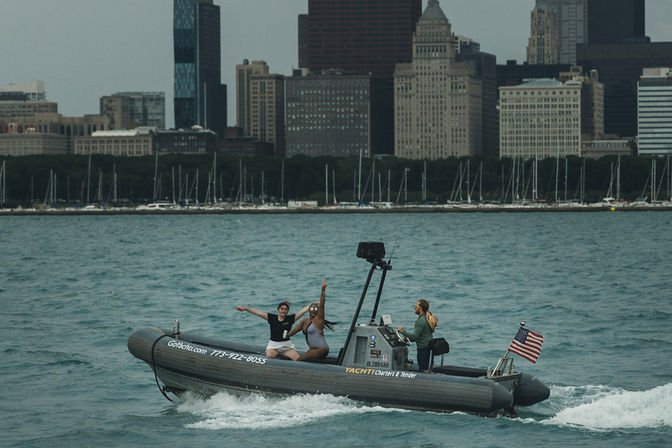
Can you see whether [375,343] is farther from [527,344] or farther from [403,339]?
[527,344]

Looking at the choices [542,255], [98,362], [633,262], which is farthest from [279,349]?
[542,255]

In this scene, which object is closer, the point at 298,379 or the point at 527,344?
the point at 527,344

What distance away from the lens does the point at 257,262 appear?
78.2 meters

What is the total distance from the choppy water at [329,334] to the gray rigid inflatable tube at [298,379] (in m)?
0.26

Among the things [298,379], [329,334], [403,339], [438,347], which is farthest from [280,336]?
[329,334]

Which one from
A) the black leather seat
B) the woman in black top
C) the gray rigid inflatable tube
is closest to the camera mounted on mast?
the black leather seat

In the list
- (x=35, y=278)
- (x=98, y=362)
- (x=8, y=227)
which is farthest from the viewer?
(x=8, y=227)

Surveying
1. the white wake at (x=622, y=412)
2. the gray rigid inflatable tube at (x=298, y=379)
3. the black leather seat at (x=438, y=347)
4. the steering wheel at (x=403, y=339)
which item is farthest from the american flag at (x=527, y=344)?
the steering wheel at (x=403, y=339)

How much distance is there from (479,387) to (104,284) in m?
38.2

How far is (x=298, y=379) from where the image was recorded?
85.1 feet

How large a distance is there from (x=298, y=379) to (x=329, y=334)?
1279 centimetres

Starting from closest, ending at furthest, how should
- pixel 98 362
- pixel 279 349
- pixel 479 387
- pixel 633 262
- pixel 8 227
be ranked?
pixel 479 387
pixel 279 349
pixel 98 362
pixel 633 262
pixel 8 227

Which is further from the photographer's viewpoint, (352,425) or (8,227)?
(8,227)

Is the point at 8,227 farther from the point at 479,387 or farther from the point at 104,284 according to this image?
the point at 479,387
